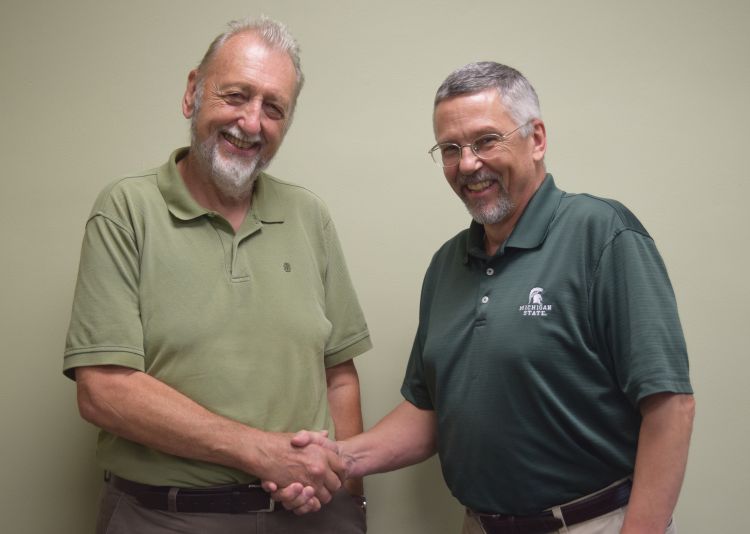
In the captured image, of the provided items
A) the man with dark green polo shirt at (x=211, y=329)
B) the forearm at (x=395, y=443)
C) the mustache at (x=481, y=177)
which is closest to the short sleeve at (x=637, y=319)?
the mustache at (x=481, y=177)

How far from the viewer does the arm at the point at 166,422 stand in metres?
1.58

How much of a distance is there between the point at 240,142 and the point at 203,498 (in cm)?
87

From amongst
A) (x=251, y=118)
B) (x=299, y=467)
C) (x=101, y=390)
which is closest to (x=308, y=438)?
(x=299, y=467)

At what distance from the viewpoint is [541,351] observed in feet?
5.20

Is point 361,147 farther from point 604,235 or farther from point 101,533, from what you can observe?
point 101,533

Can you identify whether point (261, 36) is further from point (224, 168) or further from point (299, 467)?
point (299, 467)

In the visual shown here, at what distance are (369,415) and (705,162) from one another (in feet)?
4.37

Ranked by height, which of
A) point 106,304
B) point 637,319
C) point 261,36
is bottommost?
point 637,319

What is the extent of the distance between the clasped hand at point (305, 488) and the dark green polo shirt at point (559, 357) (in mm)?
300

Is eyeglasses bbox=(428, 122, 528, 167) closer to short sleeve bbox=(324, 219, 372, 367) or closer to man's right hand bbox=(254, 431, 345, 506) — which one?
short sleeve bbox=(324, 219, 372, 367)

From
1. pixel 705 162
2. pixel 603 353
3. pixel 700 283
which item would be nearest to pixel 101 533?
pixel 603 353

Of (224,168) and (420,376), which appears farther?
(420,376)

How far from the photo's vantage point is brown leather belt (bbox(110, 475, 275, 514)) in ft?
5.42

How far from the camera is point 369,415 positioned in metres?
2.27
